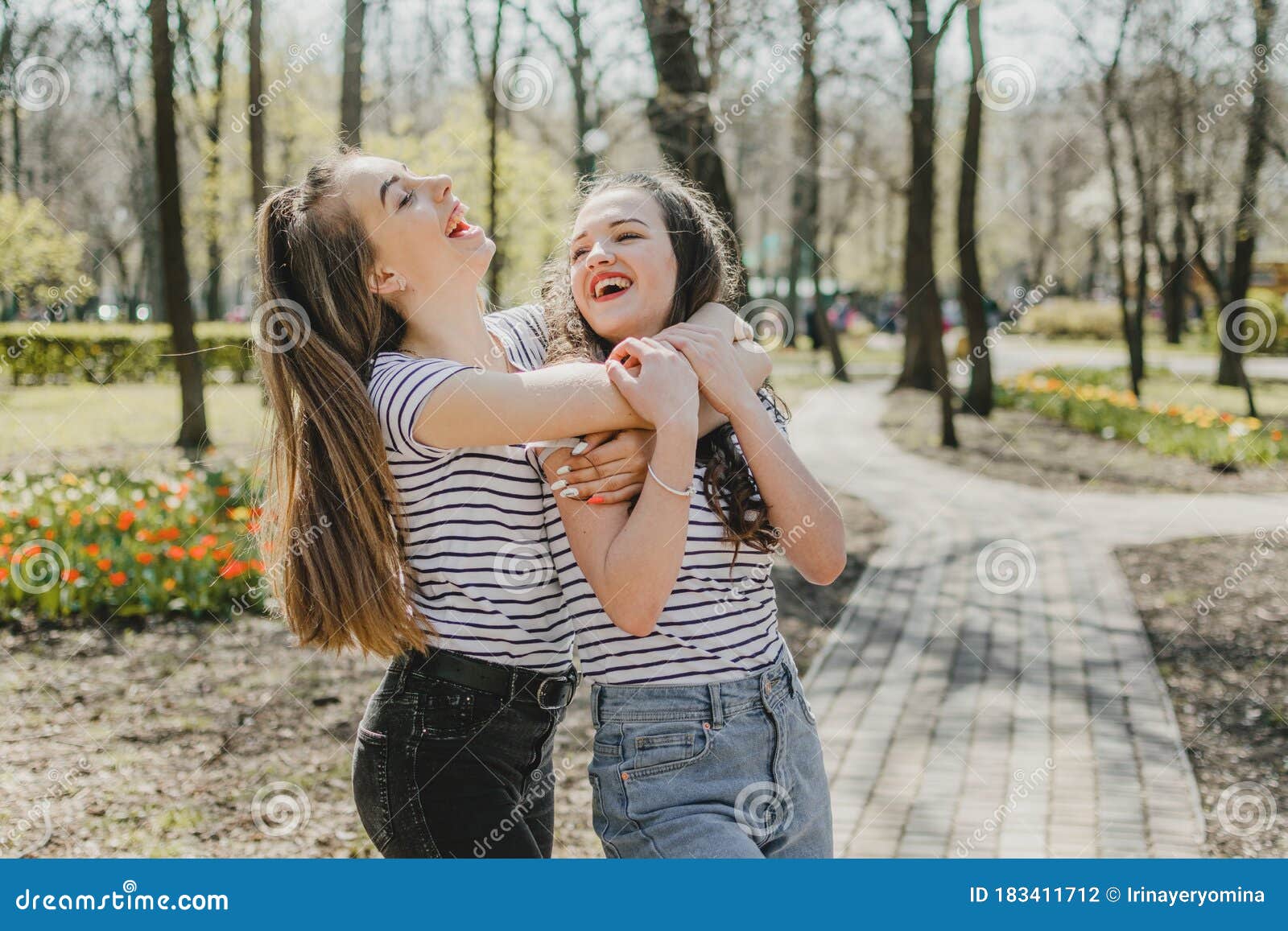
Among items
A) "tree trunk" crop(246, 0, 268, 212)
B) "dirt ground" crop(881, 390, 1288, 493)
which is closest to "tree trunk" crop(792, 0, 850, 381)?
"dirt ground" crop(881, 390, 1288, 493)

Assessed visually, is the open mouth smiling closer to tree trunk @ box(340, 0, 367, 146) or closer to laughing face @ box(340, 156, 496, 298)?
laughing face @ box(340, 156, 496, 298)

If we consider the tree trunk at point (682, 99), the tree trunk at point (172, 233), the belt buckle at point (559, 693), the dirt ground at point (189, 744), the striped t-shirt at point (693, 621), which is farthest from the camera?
the tree trunk at point (172, 233)

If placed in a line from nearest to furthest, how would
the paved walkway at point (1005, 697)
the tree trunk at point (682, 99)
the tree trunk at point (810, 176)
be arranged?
the paved walkway at point (1005, 697), the tree trunk at point (682, 99), the tree trunk at point (810, 176)

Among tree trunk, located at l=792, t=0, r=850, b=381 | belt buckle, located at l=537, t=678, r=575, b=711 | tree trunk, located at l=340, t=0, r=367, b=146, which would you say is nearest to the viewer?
belt buckle, located at l=537, t=678, r=575, b=711

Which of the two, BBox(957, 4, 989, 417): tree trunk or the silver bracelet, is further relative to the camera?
BBox(957, 4, 989, 417): tree trunk

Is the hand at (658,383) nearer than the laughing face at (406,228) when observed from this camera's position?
Yes

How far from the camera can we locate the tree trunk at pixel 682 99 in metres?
6.48

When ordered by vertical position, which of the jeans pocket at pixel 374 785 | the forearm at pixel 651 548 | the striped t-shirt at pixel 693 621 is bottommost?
the jeans pocket at pixel 374 785

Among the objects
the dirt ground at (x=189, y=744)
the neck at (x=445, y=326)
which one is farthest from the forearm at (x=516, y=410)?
the dirt ground at (x=189, y=744)

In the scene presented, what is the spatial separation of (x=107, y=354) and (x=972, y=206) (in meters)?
14.0

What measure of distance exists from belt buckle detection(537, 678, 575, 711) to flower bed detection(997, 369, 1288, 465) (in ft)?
34.4

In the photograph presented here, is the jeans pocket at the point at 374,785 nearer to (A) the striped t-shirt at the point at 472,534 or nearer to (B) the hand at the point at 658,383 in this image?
(A) the striped t-shirt at the point at 472,534

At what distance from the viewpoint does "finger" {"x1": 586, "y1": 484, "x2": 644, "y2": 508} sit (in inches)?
70.8
